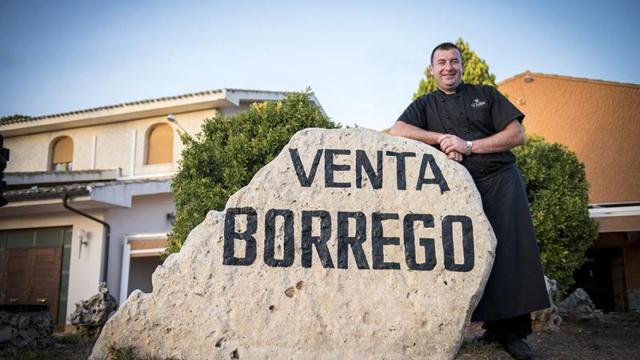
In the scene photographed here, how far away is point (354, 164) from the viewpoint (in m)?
4.64

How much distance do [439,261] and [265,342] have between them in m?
1.58

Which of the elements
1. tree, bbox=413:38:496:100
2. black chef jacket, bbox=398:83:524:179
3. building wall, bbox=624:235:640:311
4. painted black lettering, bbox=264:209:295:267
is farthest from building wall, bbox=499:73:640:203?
painted black lettering, bbox=264:209:295:267

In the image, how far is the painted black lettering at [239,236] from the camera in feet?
14.2

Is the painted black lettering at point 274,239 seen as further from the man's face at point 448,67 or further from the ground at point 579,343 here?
the ground at point 579,343

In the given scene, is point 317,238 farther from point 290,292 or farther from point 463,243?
point 463,243

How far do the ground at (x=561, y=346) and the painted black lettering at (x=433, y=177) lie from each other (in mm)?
1392

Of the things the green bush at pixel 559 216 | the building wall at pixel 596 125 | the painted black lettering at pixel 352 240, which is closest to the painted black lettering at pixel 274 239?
the painted black lettering at pixel 352 240

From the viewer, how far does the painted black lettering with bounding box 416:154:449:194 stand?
4.59m

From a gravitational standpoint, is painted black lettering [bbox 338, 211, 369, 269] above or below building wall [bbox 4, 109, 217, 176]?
below

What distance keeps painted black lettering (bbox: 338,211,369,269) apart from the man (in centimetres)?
96

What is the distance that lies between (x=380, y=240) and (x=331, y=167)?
2.52ft

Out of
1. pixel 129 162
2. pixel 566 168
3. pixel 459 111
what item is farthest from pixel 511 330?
pixel 129 162

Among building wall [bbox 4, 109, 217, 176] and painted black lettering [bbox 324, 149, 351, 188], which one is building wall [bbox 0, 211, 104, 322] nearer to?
building wall [bbox 4, 109, 217, 176]

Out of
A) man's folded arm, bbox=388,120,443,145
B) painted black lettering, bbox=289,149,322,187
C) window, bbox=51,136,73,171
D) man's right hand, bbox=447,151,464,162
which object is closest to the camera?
painted black lettering, bbox=289,149,322,187
